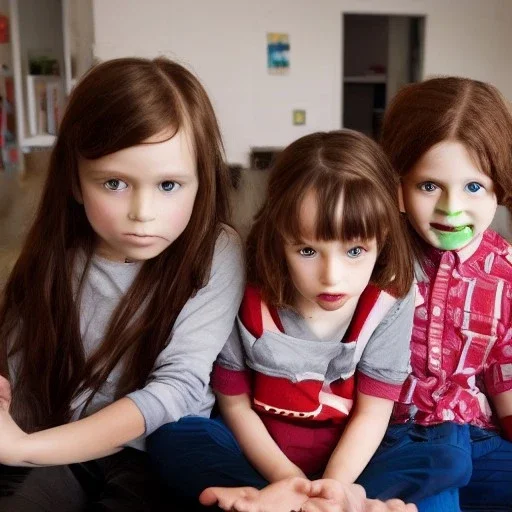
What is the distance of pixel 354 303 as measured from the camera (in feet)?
3.32

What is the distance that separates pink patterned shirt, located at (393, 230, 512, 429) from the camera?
3.50 ft

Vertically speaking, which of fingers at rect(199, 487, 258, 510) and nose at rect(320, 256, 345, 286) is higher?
nose at rect(320, 256, 345, 286)

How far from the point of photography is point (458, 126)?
38.8 inches

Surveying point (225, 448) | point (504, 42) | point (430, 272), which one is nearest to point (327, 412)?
point (225, 448)

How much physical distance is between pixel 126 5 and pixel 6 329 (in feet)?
13.8

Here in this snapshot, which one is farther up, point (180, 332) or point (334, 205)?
point (334, 205)

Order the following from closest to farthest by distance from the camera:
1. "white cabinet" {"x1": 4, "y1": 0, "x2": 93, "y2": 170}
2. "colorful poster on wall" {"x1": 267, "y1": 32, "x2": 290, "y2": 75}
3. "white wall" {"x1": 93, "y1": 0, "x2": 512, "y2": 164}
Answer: "white cabinet" {"x1": 4, "y1": 0, "x2": 93, "y2": 170}, "white wall" {"x1": 93, "y1": 0, "x2": 512, "y2": 164}, "colorful poster on wall" {"x1": 267, "y1": 32, "x2": 290, "y2": 75}

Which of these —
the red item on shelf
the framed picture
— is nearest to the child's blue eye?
the red item on shelf

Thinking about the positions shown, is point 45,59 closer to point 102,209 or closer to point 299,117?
point 299,117

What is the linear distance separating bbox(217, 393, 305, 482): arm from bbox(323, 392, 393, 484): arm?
0.19 ft

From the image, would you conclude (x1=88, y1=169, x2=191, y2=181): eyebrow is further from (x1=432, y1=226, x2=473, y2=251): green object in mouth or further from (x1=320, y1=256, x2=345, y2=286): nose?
(x1=432, y1=226, x2=473, y2=251): green object in mouth

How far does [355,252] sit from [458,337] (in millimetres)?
256

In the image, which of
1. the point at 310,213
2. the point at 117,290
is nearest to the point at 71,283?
the point at 117,290

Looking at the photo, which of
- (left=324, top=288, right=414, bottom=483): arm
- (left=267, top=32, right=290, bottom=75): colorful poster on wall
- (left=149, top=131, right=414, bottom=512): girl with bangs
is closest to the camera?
(left=149, top=131, right=414, bottom=512): girl with bangs
